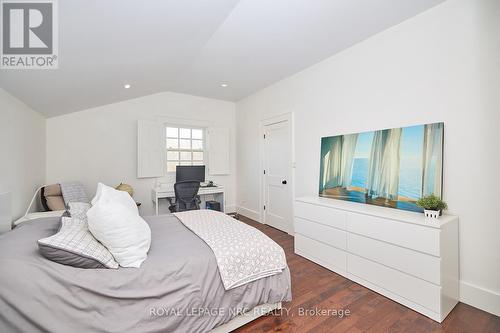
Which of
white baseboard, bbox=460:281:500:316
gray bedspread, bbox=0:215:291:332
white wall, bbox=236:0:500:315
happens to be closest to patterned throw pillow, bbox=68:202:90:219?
gray bedspread, bbox=0:215:291:332

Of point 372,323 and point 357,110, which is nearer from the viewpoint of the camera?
point 372,323

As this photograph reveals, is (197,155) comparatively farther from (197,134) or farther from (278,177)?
(278,177)

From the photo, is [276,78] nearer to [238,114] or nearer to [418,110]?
[238,114]

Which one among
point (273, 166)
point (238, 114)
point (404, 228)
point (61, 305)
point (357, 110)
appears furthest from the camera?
point (238, 114)

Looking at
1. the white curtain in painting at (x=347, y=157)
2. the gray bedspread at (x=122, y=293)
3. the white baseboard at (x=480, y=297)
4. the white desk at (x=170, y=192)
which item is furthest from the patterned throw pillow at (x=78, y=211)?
the white baseboard at (x=480, y=297)

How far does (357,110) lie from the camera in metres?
2.73

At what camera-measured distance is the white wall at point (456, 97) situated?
5.87ft

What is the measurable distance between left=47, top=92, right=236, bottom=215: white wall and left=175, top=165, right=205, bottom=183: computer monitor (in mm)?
558

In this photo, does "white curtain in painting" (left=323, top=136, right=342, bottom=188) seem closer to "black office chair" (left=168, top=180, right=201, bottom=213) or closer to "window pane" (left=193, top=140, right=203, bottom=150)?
"black office chair" (left=168, top=180, right=201, bottom=213)

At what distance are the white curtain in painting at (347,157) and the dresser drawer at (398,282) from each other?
3.03ft

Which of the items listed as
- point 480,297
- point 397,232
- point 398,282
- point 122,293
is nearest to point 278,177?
point 397,232

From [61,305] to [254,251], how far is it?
1.11 metres

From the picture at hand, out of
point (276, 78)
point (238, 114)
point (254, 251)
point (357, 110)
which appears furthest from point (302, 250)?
point (238, 114)

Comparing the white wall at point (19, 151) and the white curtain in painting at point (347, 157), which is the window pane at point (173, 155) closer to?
the white wall at point (19, 151)
